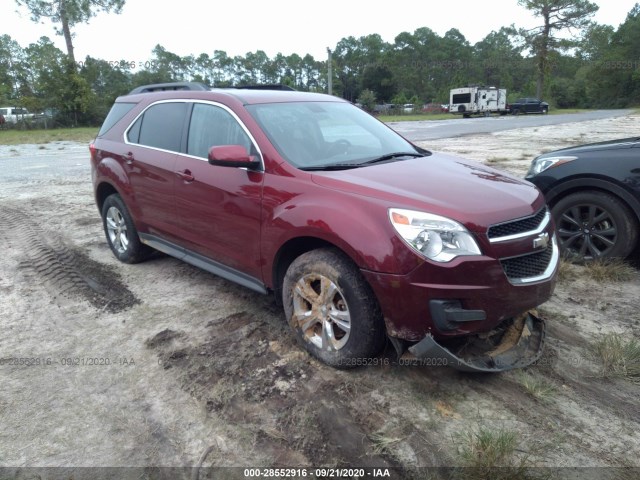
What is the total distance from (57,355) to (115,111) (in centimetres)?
305

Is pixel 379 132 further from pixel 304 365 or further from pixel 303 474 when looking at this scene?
pixel 303 474

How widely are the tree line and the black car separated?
27417 mm

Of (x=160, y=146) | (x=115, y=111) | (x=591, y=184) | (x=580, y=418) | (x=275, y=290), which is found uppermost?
(x=115, y=111)

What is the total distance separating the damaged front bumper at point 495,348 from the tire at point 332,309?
32cm

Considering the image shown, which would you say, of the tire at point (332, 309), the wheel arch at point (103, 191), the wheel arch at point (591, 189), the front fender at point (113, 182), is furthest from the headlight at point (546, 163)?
the wheel arch at point (103, 191)

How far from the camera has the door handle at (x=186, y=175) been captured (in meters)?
4.18

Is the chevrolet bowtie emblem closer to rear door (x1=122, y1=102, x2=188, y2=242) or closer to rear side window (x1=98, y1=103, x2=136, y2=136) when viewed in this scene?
rear door (x1=122, y1=102, x2=188, y2=242)

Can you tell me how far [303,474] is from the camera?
2.46 m

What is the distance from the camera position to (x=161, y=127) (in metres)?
4.75

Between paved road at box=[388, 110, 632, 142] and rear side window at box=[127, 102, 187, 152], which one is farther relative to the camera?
paved road at box=[388, 110, 632, 142]

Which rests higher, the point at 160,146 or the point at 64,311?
the point at 160,146

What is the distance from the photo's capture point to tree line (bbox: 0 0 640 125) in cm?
3894

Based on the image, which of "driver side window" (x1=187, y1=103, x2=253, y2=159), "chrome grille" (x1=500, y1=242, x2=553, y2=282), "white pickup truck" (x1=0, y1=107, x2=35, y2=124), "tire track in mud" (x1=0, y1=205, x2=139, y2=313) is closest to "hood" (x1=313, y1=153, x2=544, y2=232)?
"chrome grille" (x1=500, y1=242, x2=553, y2=282)

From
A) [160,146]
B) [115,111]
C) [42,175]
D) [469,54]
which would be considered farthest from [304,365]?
[469,54]
